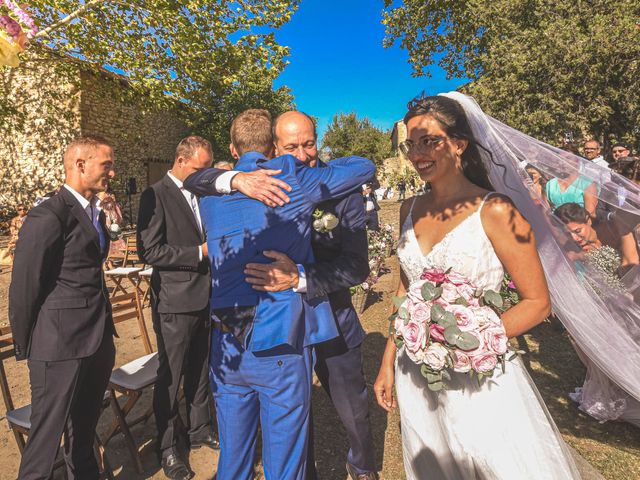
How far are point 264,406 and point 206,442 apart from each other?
2046mm

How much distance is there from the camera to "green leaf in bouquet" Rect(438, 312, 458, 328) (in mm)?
1775

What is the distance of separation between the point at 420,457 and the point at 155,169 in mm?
23472

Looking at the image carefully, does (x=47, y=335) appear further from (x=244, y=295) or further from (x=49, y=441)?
(x=244, y=295)

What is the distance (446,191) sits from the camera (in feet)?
7.07

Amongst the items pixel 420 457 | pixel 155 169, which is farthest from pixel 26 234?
pixel 155 169

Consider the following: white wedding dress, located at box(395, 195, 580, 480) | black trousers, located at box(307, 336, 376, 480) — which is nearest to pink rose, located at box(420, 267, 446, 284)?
white wedding dress, located at box(395, 195, 580, 480)

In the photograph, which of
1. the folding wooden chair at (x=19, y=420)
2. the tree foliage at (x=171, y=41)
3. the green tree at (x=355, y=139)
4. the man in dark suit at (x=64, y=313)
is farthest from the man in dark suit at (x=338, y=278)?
the green tree at (x=355, y=139)

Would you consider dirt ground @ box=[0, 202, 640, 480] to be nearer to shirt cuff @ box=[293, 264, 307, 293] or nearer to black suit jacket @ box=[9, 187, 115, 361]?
black suit jacket @ box=[9, 187, 115, 361]

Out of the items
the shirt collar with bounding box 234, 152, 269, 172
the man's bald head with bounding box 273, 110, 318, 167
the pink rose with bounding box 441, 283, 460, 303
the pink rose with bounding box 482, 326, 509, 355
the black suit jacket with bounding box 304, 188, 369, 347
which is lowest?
the pink rose with bounding box 482, 326, 509, 355

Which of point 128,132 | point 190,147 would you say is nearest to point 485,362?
point 190,147

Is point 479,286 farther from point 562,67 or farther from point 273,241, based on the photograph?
point 562,67

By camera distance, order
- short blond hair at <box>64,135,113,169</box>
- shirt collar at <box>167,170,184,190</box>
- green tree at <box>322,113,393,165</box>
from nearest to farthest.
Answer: short blond hair at <box>64,135,113,169</box> < shirt collar at <box>167,170,184,190</box> < green tree at <box>322,113,393,165</box>

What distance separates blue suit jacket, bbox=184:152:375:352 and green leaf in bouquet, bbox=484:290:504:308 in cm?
80

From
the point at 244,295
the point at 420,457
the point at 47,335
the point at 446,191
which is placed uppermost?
the point at 446,191
